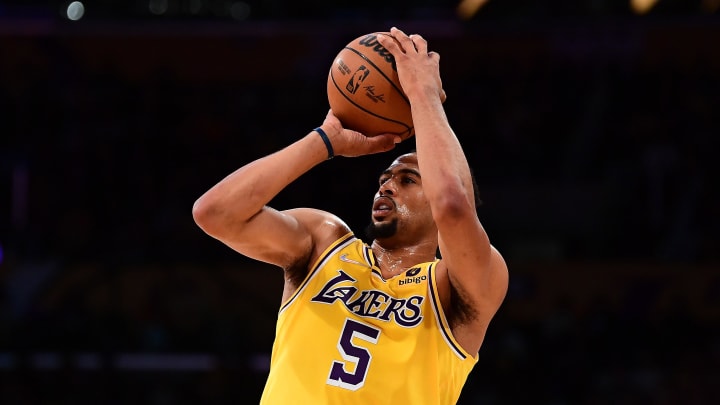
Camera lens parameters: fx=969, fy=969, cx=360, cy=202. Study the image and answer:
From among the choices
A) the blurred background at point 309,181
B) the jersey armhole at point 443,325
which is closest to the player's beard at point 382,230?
the jersey armhole at point 443,325

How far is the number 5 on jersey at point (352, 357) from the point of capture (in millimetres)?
3682

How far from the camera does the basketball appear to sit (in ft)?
12.8

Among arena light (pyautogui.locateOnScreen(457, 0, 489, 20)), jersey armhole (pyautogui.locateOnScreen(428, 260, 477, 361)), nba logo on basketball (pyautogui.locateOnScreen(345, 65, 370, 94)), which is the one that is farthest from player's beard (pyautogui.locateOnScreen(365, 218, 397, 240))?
arena light (pyautogui.locateOnScreen(457, 0, 489, 20))

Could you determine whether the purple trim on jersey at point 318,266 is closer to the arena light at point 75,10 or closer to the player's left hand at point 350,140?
the player's left hand at point 350,140

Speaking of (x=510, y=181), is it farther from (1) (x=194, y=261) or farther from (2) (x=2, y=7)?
(2) (x=2, y=7)

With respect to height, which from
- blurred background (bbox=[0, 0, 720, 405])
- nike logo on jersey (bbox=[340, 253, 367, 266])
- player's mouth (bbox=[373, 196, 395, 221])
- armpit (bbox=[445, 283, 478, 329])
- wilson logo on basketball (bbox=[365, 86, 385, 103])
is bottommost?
blurred background (bbox=[0, 0, 720, 405])

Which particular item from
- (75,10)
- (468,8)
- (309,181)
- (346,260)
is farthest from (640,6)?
(346,260)

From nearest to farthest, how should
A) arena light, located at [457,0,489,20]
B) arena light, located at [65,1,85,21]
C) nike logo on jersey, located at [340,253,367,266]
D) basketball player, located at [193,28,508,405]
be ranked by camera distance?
basketball player, located at [193,28,508,405] → nike logo on jersey, located at [340,253,367,266] → arena light, located at [457,0,489,20] → arena light, located at [65,1,85,21]

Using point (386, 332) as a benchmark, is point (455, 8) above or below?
above

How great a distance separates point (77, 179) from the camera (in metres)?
11.4

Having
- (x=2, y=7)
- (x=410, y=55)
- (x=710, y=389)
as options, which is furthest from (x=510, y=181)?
(x=410, y=55)

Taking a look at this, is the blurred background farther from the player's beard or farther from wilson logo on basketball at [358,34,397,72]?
wilson logo on basketball at [358,34,397,72]

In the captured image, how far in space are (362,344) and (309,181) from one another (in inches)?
296

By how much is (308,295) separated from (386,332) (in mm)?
360
